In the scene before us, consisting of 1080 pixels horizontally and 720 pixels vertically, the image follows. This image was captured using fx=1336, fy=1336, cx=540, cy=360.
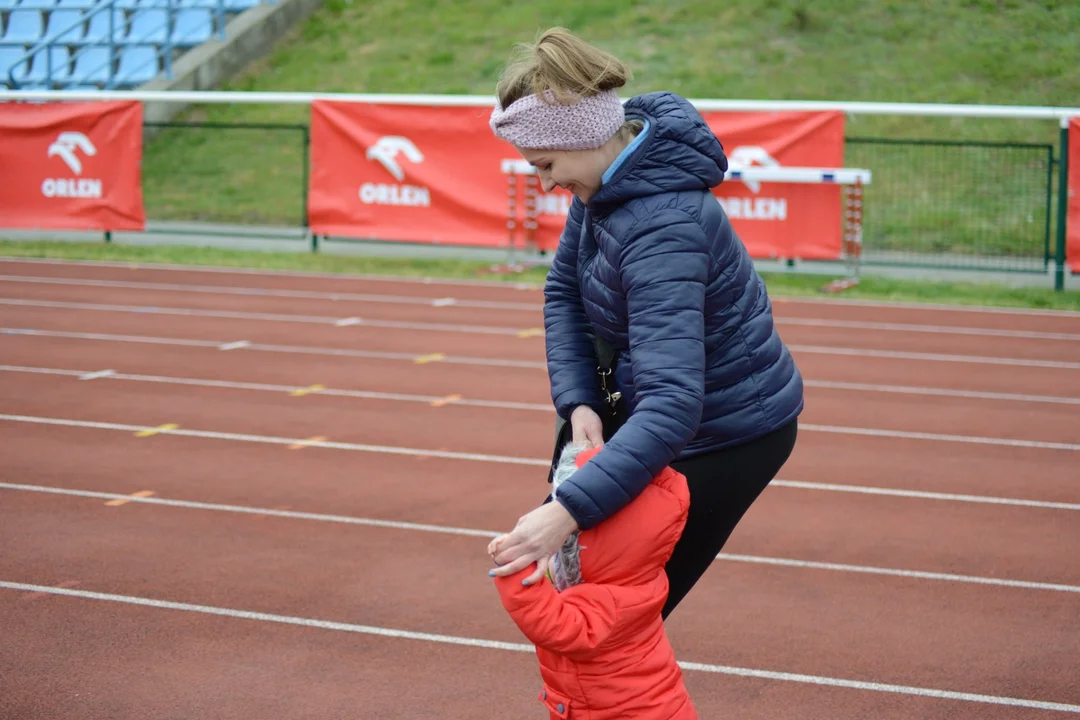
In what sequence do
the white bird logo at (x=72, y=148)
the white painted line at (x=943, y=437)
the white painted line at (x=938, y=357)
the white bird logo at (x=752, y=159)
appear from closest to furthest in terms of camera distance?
the white painted line at (x=943, y=437) → the white painted line at (x=938, y=357) → the white bird logo at (x=752, y=159) → the white bird logo at (x=72, y=148)

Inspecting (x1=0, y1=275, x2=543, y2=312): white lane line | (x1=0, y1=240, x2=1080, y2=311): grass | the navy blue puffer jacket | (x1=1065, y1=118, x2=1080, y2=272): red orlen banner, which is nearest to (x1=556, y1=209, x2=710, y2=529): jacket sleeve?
the navy blue puffer jacket

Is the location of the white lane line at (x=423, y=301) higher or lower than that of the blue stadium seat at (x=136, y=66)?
lower

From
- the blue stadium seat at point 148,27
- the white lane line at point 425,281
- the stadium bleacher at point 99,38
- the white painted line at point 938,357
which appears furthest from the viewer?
the blue stadium seat at point 148,27

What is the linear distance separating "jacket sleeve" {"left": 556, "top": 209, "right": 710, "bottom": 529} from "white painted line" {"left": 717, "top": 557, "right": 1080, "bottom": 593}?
3.43 meters

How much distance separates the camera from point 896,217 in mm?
17531

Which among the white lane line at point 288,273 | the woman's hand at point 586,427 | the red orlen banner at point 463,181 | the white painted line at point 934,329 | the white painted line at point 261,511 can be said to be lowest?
the white painted line at point 261,511

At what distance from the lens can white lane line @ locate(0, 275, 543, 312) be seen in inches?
534

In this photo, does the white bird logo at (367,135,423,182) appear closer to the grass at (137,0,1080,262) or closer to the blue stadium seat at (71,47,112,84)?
the grass at (137,0,1080,262)

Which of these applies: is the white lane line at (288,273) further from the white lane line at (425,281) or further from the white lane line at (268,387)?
the white lane line at (268,387)

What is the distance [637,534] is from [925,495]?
477 cm

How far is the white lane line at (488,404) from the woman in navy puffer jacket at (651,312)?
18.4 ft

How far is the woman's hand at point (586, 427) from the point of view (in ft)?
9.23

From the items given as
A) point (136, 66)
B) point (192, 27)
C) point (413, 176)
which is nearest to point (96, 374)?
point (413, 176)

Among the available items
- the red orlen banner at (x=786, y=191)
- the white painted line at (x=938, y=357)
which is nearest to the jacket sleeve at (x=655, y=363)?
the white painted line at (x=938, y=357)
